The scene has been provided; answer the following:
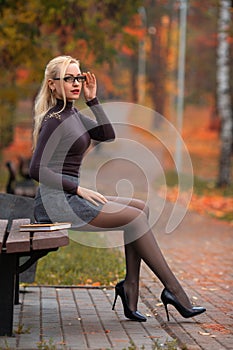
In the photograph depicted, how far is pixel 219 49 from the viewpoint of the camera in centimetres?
2580

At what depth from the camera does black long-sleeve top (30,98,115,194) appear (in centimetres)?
687

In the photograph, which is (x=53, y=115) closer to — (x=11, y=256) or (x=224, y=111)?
(x=11, y=256)

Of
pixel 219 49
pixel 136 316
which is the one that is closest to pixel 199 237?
pixel 136 316

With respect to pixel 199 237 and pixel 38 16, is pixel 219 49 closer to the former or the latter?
pixel 38 16

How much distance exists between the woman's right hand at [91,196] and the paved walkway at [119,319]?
2.82 feet

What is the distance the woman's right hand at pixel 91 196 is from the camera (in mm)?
6902

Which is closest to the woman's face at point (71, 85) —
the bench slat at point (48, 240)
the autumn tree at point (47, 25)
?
the bench slat at point (48, 240)

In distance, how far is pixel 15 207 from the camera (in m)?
8.50

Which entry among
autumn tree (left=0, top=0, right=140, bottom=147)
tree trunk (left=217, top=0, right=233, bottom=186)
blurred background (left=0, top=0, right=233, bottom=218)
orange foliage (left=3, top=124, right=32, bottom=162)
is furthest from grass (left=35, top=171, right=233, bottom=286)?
orange foliage (left=3, top=124, right=32, bottom=162)

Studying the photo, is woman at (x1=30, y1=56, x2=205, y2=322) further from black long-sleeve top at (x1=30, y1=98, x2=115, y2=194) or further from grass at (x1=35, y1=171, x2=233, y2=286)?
grass at (x1=35, y1=171, x2=233, y2=286)

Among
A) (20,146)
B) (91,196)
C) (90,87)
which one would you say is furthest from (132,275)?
(20,146)

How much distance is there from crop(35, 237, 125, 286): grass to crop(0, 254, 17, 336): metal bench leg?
2.57 m

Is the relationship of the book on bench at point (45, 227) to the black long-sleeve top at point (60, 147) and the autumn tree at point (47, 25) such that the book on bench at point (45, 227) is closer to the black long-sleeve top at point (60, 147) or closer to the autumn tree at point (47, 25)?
the black long-sleeve top at point (60, 147)

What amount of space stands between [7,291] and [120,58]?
875 inches
